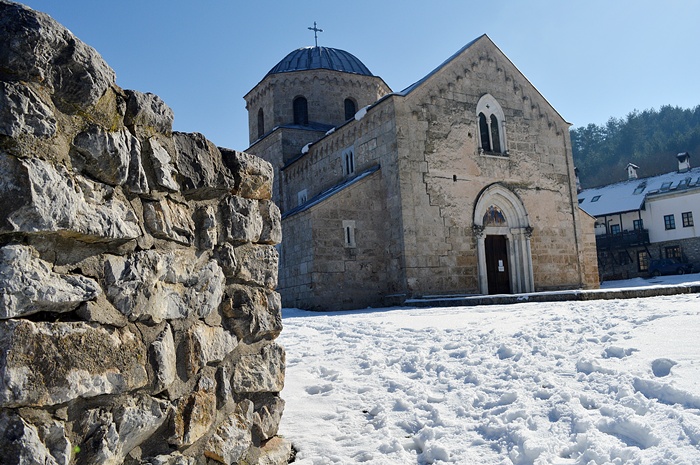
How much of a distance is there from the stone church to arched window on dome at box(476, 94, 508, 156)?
1.3 inches

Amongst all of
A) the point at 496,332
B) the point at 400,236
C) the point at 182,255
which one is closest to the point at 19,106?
the point at 182,255

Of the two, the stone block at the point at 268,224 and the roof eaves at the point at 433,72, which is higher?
the roof eaves at the point at 433,72

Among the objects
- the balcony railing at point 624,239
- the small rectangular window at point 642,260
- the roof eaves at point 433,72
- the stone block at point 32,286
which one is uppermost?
the roof eaves at point 433,72

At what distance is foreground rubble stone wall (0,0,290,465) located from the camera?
241 centimetres

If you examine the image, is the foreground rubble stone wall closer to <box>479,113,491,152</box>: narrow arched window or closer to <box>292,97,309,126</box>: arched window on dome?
<box>479,113,491,152</box>: narrow arched window

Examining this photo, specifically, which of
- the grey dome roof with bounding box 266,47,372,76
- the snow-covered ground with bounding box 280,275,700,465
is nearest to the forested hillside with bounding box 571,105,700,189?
the grey dome roof with bounding box 266,47,372,76

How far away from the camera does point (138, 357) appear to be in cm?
289

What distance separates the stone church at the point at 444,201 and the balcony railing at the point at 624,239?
23.9m

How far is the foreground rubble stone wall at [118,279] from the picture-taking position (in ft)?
7.91

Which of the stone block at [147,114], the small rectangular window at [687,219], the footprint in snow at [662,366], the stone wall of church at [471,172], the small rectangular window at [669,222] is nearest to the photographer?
the stone block at [147,114]

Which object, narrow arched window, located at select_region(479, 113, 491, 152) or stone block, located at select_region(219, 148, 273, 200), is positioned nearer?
stone block, located at select_region(219, 148, 273, 200)

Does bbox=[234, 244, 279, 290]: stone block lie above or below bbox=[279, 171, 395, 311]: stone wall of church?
below

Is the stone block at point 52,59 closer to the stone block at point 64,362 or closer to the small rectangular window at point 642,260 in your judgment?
the stone block at point 64,362

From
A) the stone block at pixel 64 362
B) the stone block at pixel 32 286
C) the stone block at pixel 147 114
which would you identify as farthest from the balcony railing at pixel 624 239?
the stone block at pixel 32 286
